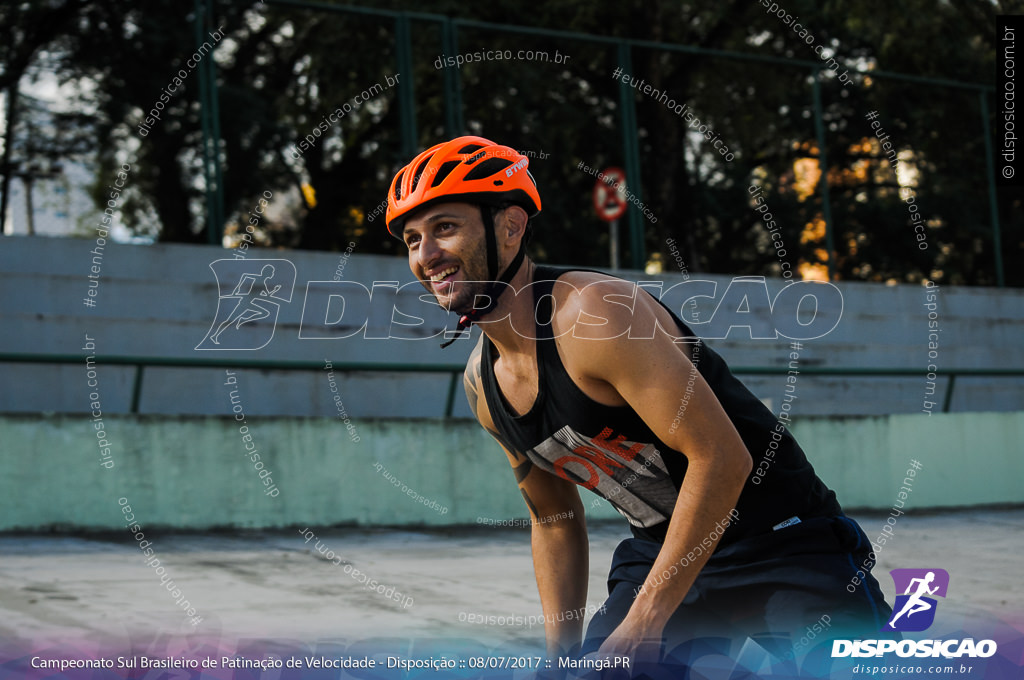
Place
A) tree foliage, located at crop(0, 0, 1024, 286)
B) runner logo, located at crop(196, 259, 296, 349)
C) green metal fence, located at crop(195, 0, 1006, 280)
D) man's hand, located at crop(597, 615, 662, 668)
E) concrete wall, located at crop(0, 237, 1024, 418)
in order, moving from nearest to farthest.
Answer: man's hand, located at crop(597, 615, 662, 668) → concrete wall, located at crop(0, 237, 1024, 418) → runner logo, located at crop(196, 259, 296, 349) → green metal fence, located at crop(195, 0, 1006, 280) → tree foliage, located at crop(0, 0, 1024, 286)

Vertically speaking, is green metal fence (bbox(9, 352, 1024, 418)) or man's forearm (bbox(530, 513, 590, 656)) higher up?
green metal fence (bbox(9, 352, 1024, 418))

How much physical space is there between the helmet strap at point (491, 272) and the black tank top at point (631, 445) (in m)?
0.09

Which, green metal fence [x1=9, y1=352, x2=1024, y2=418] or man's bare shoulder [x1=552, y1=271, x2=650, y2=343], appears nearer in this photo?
man's bare shoulder [x1=552, y1=271, x2=650, y2=343]

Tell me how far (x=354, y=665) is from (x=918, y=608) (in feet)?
6.96

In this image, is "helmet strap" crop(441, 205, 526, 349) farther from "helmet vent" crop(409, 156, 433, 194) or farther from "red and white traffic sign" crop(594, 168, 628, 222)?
"red and white traffic sign" crop(594, 168, 628, 222)

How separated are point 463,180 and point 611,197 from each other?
33.0 feet

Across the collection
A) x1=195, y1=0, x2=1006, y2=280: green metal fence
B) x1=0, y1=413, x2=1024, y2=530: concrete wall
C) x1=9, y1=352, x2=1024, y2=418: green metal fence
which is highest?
x1=195, y1=0, x2=1006, y2=280: green metal fence

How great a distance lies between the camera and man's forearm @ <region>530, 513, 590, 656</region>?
3.05 m

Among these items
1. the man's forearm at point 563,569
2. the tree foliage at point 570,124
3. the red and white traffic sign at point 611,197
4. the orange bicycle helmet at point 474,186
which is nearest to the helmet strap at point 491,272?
the orange bicycle helmet at point 474,186

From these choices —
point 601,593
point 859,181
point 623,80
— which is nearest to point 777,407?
point 623,80

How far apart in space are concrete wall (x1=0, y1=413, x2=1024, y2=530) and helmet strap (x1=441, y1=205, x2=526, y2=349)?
19.1ft

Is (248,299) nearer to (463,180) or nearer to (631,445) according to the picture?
(463,180)

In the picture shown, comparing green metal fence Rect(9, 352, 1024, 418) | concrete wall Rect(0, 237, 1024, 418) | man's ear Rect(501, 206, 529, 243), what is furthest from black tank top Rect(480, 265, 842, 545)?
concrete wall Rect(0, 237, 1024, 418)

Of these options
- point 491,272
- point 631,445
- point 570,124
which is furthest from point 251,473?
point 570,124
